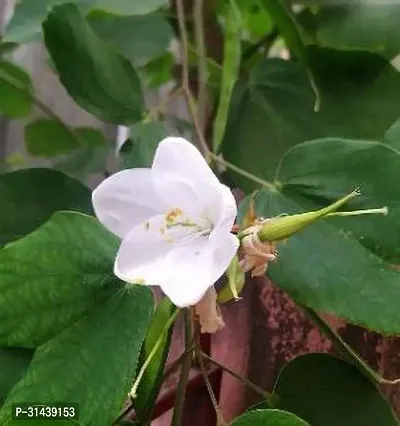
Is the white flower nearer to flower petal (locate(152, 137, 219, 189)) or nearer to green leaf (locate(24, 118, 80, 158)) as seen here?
flower petal (locate(152, 137, 219, 189))

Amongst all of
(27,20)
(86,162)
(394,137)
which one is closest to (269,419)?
(394,137)

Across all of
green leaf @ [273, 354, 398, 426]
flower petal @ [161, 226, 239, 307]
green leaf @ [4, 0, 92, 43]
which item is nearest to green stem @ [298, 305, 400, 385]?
green leaf @ [273, 354, 398, 426]

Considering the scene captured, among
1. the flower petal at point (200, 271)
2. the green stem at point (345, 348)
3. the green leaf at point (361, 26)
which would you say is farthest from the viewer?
the green leaf at point (361, 26)

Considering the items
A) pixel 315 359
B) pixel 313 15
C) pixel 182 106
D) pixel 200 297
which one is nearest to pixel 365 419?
pixel 315 359

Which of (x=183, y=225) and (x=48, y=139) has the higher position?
(x=183, y=225)

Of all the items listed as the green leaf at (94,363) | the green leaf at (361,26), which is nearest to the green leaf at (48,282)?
the green leaf at (94,363)

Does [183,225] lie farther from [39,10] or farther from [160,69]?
[160,69]

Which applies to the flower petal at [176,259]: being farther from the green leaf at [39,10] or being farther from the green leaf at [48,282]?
the green leaf at [39,10]
